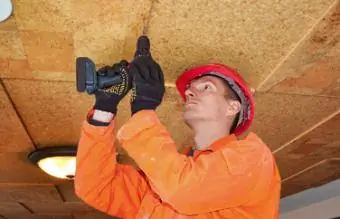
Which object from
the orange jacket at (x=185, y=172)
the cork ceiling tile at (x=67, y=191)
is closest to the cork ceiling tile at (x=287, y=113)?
the orange jacket at (x=185, y=172)

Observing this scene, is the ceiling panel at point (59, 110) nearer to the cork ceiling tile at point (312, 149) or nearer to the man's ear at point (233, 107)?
the man's ear at point (233, 107)

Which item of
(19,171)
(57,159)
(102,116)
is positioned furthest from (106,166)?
(19,171)

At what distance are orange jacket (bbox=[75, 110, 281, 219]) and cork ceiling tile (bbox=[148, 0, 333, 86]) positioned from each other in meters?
0.36

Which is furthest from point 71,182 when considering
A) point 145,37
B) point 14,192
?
point 145,37

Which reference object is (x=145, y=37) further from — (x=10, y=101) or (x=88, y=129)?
(x=10, y=101)

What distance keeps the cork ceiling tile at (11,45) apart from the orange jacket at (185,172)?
1.42ft

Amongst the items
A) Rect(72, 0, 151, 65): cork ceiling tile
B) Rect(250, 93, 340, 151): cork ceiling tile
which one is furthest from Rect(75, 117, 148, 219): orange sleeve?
Rect(250, 93, 340, 151): cork ceiling tile

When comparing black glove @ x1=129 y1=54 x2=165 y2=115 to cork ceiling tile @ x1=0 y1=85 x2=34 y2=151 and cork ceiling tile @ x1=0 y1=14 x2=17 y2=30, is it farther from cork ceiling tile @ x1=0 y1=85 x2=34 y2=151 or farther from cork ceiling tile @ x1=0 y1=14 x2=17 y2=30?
cork ceiling tile @ x1=0 y1=85 x2=34 y2=151

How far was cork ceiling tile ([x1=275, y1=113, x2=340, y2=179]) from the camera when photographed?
248 centimetres

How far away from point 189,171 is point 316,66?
2.76 feet

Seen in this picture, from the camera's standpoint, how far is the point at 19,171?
340 cm

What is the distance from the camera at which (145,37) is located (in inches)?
56.2

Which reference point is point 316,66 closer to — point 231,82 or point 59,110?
point 231,82

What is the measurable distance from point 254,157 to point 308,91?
0.77 meters
